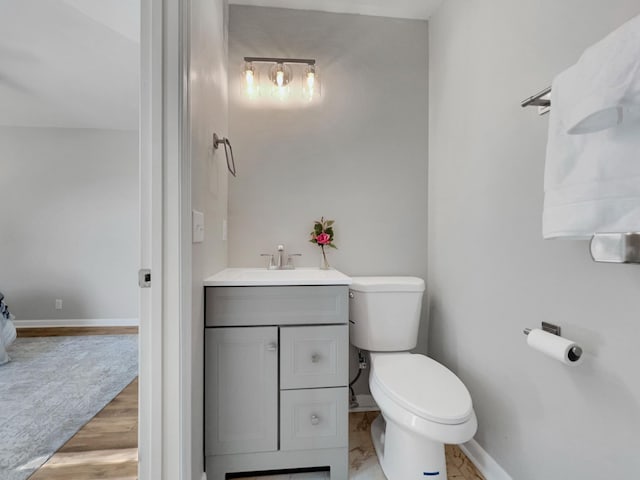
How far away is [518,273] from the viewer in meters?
1.17

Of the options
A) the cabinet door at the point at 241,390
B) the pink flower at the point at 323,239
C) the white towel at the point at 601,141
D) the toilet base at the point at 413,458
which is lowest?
the toilet base at the point at 413,458

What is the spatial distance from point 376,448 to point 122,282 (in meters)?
3.30

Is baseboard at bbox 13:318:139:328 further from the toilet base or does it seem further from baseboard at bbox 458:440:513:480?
baseboard at bbox 458:440:513:480

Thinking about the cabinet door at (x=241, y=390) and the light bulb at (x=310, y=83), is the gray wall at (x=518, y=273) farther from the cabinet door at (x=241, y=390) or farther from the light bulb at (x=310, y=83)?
the cabinet door at (x=241, y=390)

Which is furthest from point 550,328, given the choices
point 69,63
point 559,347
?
point 69,63

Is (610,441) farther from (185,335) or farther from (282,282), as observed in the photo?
(185,335)

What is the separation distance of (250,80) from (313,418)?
173 cm

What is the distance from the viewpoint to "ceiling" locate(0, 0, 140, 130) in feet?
5.84

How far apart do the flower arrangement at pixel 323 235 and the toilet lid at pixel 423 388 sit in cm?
64

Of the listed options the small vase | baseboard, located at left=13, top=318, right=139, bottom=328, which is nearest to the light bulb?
the small vase

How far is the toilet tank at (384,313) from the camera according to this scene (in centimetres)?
153

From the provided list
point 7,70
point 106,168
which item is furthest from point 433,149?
point 106,168

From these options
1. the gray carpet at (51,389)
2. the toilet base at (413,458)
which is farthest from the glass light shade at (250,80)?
the gray carpet at (51,389)

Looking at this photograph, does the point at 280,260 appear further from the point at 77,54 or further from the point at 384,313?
the point at 77,54
